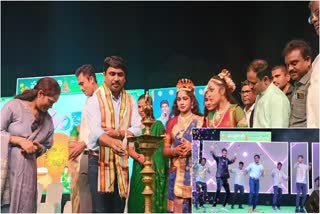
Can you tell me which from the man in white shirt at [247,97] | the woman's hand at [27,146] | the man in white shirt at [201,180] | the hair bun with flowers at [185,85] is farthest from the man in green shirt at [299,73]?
the woman's hand at [27,146]

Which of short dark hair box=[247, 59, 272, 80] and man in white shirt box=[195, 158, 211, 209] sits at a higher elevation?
short dark hair box=[247, 59, 272, 80]

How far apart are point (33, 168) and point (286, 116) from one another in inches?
65.1

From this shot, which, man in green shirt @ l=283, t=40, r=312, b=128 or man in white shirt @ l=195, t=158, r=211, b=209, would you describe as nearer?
man in white shirt @ l=195, t=158, r=211, b=209

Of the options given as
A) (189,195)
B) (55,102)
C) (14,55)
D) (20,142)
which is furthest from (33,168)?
(189,195)

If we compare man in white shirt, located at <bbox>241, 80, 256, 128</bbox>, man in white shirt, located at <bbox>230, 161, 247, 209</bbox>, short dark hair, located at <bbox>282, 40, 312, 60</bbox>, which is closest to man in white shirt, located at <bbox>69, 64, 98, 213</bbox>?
man in white shirt, located at <bbox>241, 80, 256, 128</bbox>

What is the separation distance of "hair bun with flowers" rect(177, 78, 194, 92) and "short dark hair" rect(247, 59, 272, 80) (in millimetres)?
393

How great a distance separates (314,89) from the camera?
305cm

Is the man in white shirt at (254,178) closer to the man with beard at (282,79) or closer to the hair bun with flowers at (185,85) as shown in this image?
the man with beard at (282,79)

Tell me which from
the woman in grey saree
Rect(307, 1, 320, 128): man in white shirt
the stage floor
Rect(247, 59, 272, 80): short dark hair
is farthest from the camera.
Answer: the woman in grey saree

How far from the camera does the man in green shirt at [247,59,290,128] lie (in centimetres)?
315

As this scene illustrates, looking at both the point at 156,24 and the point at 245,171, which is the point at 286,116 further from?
the point at 156,24

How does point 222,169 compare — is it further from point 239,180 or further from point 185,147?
point 185,147

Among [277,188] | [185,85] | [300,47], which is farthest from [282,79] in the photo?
[277,188]

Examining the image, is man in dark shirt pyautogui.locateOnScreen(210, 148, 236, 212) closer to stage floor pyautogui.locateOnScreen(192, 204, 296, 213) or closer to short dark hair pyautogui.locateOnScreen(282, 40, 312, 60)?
stage floor pyautogui.locateOnScreen(192, 204, 296, 213)
